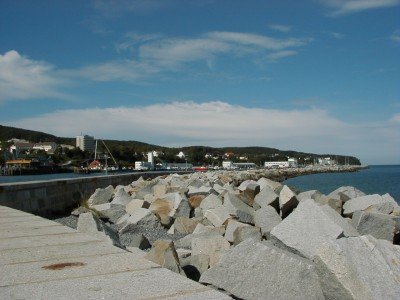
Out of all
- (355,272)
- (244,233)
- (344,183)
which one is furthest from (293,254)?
(344,183)

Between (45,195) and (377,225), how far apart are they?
20.4 feet

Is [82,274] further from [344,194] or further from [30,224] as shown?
[344,194]

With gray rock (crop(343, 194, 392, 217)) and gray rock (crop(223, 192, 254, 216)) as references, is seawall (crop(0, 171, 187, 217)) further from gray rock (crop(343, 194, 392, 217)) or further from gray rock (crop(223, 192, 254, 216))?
gray rock (crop(343, 194, 392, 217))

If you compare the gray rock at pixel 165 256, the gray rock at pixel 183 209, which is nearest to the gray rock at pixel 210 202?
the gray rock at pixel 183 209

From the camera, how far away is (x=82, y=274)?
2.07 meters

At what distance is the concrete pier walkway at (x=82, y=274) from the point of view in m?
1.80

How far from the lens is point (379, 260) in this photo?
3354 millimetres

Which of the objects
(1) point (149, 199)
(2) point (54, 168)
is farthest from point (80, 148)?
(1) point (149, 199)

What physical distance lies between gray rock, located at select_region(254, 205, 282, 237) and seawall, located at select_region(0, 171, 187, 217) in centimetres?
404

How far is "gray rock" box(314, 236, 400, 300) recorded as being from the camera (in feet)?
10.2

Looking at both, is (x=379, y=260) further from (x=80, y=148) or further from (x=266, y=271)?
(x=80, y=148)

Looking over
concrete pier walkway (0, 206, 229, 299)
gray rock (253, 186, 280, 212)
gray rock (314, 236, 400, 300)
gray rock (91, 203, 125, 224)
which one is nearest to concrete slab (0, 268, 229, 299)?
concrete pier walkway (0, 206, 229, 299)

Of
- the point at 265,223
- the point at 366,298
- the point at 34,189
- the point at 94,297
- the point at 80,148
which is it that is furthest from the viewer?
the point at 80,148

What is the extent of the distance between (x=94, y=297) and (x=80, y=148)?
374ft
